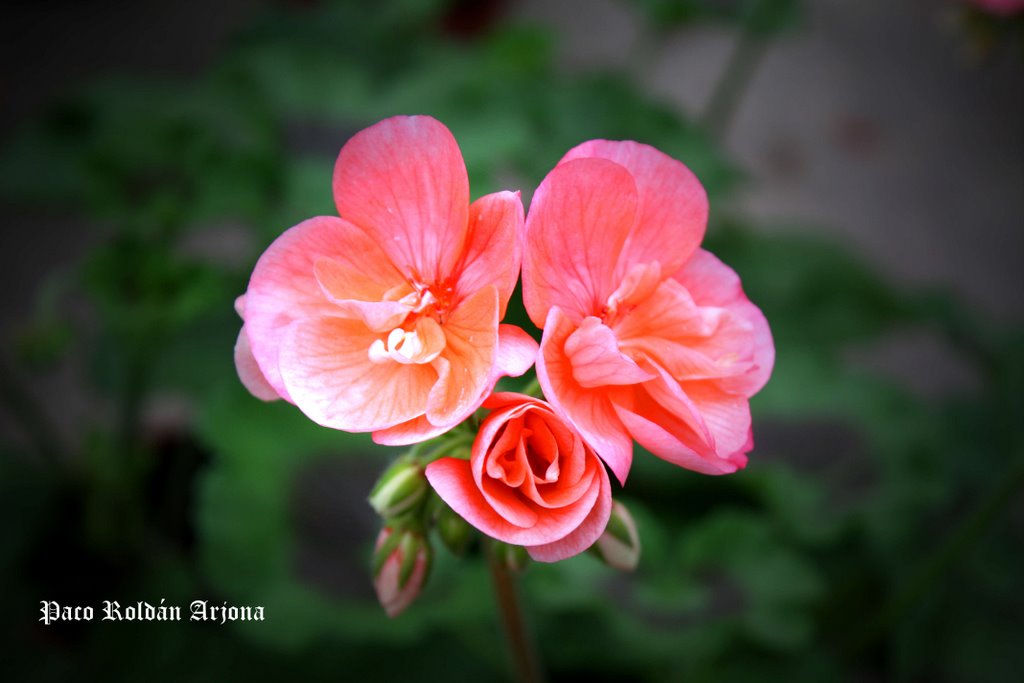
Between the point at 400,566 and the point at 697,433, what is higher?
the point at 697,433

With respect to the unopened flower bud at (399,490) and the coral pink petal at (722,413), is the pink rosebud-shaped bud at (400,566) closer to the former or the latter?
the unopened flower bud at (399,490)

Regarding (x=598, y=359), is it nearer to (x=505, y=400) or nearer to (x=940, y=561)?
(x=505, y=400)

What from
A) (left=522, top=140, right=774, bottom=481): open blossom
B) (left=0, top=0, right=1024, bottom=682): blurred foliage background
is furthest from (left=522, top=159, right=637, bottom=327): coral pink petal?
(left=0, top=0, right=1024, bottom=682): blurred foliage background

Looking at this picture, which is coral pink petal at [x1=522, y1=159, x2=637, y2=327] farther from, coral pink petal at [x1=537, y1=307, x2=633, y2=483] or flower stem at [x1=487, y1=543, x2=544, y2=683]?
flower stem at [x1=487, y1=543, x2=544, y2=683]

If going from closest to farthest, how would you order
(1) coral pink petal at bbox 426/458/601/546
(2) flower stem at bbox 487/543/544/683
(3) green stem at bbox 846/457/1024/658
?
1. (1) coral pink petal at bbox 426/458/601/546
2. (2) flower stem at bbox 487/543/544/683
3. (3) green stem at bbox 846/457/1024/658

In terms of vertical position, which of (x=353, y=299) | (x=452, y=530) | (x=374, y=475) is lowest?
(x=374, y=475)

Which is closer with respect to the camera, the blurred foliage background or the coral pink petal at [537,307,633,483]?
the coral pink petal at [537,307,633,483]

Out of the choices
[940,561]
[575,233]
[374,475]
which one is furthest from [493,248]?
[940,561]
